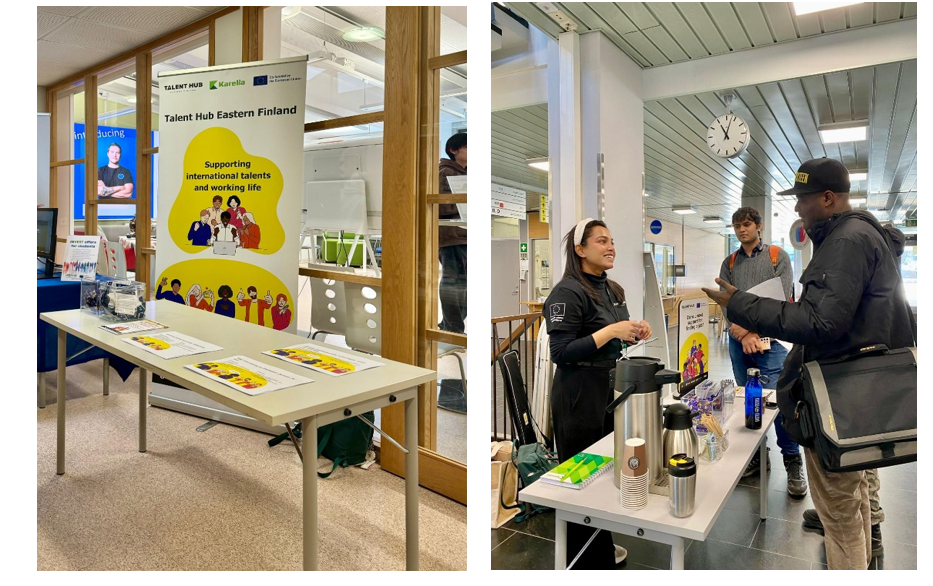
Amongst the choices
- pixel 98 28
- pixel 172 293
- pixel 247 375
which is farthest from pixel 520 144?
pixel 98 28

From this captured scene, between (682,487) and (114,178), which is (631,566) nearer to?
(682,487)

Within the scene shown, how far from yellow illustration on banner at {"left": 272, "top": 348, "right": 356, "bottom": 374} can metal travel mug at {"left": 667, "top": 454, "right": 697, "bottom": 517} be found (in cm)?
102

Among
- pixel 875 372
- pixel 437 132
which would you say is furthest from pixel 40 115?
pixel 875 372

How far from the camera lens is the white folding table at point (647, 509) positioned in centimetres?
122

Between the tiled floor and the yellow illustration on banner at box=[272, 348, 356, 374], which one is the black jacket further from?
the yellow illustration on banner at box=[272, 348, 356, 374]

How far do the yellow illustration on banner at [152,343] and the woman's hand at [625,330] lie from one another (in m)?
1.60

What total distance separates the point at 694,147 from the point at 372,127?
182 centimetres

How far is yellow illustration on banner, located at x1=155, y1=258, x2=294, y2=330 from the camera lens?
10.4ft

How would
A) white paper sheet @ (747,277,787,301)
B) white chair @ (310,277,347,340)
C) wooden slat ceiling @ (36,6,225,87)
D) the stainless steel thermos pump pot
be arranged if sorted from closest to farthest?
the stainless steel thermos pump pot
white paper sheet @ (747,277,787,301)
white chair @ (310,277,347,340)
wooden slat ceiling @ (36,6,225,87)

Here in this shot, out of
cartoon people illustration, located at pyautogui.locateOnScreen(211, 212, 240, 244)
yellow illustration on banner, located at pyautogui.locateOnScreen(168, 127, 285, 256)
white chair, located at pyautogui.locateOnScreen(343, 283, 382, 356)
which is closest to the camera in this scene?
white chair, located at pyautogui.locateOnScreen(343, 283, 382, 356)

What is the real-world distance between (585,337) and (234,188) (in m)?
2.27

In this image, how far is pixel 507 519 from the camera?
2.37 m

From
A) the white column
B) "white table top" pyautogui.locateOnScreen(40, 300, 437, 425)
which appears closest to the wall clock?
the white column

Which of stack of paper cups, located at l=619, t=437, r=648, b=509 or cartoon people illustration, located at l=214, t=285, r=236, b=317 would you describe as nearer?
stack of paper cups, located at l=619, t=437, r=648, b=509
